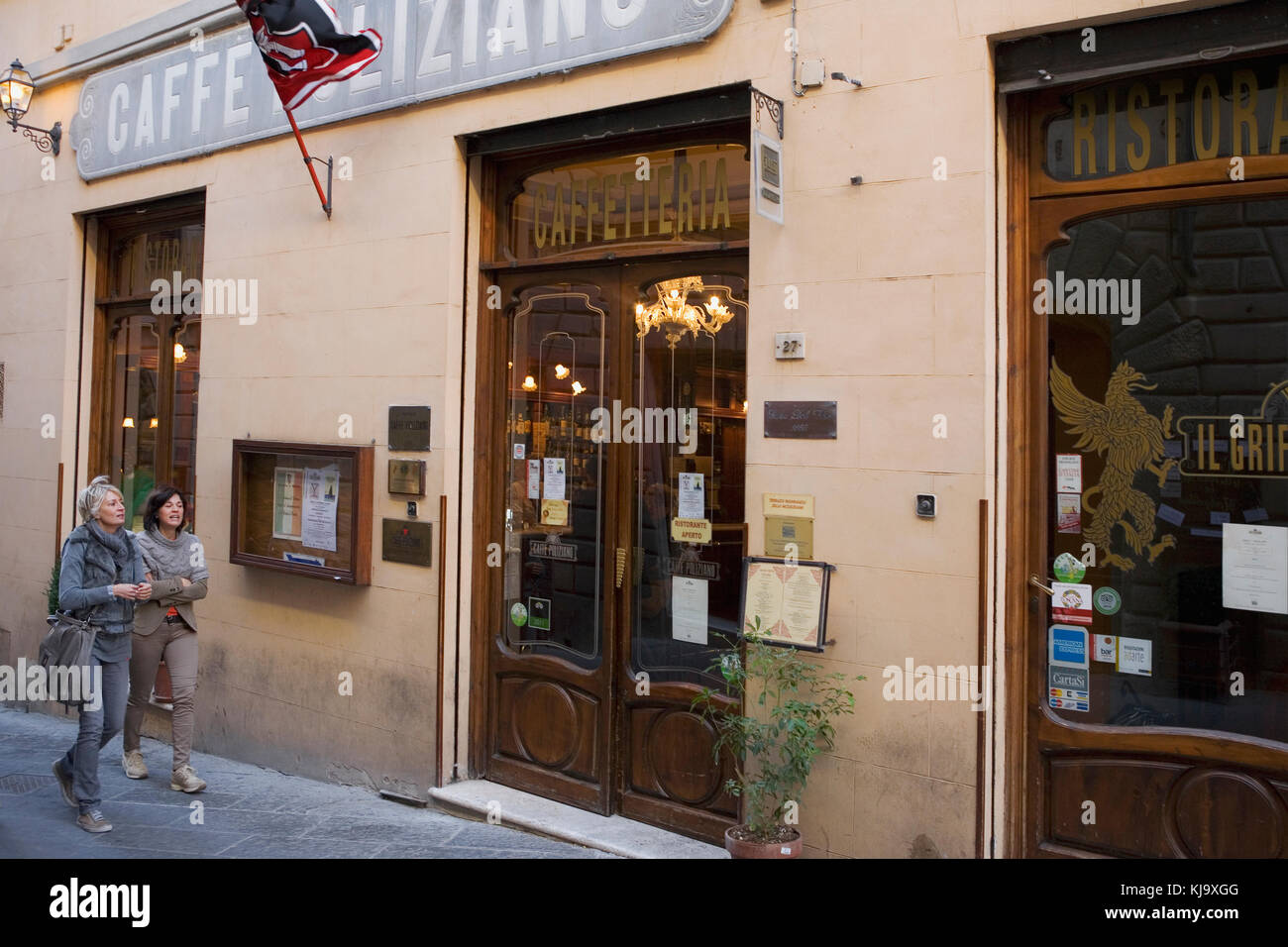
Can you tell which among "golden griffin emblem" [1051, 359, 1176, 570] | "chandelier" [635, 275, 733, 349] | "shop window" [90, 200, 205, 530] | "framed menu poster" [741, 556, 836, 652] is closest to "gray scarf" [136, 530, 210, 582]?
"shop window" [90, 200, 205, 530]

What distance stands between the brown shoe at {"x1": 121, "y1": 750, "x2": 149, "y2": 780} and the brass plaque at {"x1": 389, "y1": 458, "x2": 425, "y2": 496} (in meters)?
2.47

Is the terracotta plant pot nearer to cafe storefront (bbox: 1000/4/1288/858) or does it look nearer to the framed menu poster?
the framed menu poster

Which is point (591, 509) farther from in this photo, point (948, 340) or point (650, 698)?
point (948, 340)

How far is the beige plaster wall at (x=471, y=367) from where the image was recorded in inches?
183

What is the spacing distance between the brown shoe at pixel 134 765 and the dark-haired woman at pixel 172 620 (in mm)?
267

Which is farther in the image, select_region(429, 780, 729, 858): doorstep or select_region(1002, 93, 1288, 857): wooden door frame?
select_region(429, 780, 729, 858): doorstep

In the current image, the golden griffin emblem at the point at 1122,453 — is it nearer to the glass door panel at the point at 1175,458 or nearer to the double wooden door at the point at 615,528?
the glass door panel at the point at 1175,458

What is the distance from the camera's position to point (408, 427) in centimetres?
654

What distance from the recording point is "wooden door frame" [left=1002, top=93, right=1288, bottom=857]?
468cm

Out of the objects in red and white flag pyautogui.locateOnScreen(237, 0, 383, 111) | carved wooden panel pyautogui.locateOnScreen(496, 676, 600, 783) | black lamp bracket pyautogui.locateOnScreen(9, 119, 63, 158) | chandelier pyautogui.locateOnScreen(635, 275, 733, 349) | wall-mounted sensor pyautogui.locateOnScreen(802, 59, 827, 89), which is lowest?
carved wooden panel pyautogui.locateOnScreen(496, 676, 600, 783)

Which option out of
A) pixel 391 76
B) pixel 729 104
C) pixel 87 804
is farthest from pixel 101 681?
pixel 729 104

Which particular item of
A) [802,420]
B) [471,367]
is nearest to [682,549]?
[802,420]

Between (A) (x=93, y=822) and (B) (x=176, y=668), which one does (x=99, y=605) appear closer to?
(B) (x=176, y=668)

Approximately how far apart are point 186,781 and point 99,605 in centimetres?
144
